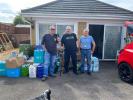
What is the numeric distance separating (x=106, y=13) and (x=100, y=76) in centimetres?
375

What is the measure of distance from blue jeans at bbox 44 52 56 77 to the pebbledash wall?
124 inches

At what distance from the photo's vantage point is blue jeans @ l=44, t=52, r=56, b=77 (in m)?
7.65

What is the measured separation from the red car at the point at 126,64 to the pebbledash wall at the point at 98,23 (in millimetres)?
3650

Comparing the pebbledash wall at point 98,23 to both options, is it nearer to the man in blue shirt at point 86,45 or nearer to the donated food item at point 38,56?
the donated food item at point 38,56

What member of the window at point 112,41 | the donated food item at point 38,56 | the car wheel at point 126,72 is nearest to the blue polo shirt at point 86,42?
the car wheel at point 126,72

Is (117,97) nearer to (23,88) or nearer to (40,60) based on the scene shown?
(23,88)

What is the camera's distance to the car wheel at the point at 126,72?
Result: 701 cm

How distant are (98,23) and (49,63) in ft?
13.8

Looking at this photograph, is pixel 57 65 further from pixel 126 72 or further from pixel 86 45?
pixel 126 72

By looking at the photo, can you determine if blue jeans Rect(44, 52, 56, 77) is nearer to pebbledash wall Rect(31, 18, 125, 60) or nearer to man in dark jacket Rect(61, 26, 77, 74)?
man in dark jacket Rect(61, 26, 77, 74)

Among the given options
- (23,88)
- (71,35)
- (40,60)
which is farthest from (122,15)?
(23,88)

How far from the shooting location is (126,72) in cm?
728

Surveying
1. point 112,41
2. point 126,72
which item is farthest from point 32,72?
point 112,41

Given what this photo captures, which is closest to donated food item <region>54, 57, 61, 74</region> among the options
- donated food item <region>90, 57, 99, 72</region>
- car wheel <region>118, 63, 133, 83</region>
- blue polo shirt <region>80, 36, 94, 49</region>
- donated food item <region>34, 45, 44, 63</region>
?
donated food item <region>34, 45, 44, 63</region>
